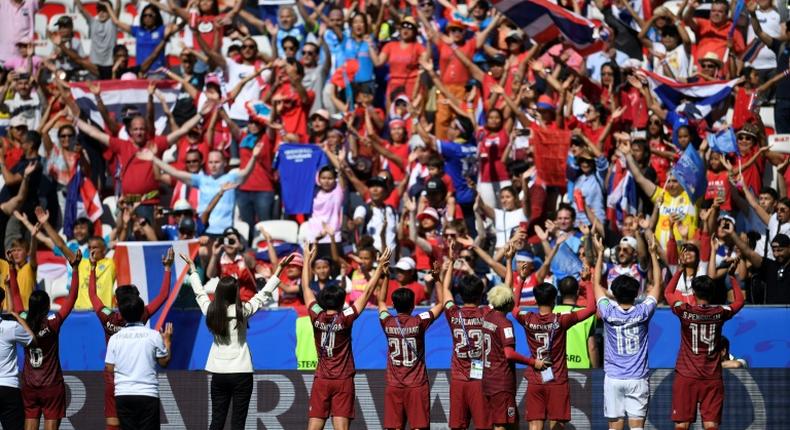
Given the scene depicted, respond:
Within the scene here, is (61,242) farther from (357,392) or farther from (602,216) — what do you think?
(602,216)

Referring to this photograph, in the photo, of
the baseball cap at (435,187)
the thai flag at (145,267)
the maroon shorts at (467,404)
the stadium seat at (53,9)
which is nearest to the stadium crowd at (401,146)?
the baseball cap at (435,187)

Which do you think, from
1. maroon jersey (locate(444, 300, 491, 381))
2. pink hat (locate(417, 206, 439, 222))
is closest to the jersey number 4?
maroon jersey (locate(444, 300, 491, 381))

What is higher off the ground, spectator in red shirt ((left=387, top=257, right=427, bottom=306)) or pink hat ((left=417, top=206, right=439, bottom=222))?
pink hat ((left=417, top=206, right=439, bottom=222))

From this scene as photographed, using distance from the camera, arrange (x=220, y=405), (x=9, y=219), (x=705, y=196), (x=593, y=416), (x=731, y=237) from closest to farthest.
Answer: (x=220, y=405) < (x=593, y=416) < (x=731, y=237) < (x=705, y=196) < (x=9, y=219)

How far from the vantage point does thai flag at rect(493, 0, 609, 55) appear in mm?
19078

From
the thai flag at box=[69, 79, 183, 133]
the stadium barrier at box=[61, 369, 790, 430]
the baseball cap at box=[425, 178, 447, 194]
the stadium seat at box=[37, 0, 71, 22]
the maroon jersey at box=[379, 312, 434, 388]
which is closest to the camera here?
the maroon jersey at box=[379, 312, 434, 388]

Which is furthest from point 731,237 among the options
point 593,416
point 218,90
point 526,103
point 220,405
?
point 218,90

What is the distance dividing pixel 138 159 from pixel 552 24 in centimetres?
596

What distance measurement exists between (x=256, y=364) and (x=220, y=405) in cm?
327

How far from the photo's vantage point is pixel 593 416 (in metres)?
14.3

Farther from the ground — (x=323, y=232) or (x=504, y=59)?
(x=504, y=59)

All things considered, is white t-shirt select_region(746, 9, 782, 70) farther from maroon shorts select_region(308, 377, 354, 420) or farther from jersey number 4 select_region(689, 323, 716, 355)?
maroon shorts select_region(308, 377, 354, 420)

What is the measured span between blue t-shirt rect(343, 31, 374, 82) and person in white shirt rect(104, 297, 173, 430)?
882 centimetres

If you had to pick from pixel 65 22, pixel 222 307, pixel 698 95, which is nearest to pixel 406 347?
pixel 222 307
